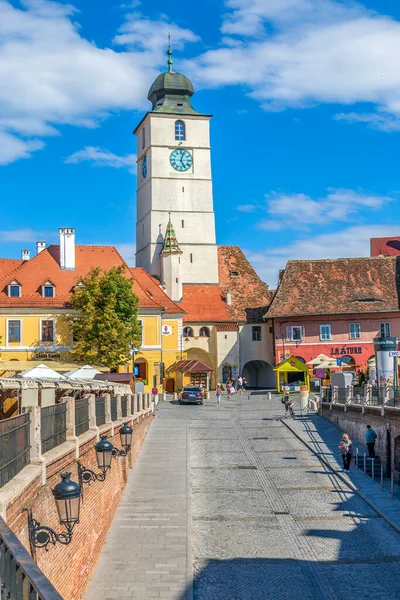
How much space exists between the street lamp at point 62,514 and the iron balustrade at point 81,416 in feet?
11.9

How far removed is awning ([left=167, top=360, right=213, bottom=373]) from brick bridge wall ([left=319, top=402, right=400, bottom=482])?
17.9 m

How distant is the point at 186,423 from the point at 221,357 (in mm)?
25595

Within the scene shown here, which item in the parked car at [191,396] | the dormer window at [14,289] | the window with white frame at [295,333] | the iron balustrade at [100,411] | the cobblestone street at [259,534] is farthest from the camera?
the window with white frame at [295,333]

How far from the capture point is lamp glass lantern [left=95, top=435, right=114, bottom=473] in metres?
15.6

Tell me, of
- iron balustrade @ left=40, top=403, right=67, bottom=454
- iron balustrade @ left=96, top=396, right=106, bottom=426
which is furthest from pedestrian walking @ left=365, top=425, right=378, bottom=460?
iron balustrade @ left=40, top=403, right=67, bottom=454

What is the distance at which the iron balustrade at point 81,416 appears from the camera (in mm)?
14414

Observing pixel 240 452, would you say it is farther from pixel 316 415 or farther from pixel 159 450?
pixel 316 415

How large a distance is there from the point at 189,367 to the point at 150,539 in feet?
118

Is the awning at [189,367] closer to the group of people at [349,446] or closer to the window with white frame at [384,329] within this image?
the window with white frame at [384,329]

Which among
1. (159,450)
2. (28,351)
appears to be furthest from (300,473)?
(28,351)

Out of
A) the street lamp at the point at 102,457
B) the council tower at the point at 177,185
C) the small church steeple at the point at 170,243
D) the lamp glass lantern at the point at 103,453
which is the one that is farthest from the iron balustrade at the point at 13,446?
the council tower at the point at 177,185

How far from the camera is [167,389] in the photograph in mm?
56969

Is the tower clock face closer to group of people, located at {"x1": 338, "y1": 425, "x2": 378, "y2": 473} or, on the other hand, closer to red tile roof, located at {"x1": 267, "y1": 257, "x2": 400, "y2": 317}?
red tile roof, located at {"x1": 267, "y1": 257, "x2": 400, "y2": 317}

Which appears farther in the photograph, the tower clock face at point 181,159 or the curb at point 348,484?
the tower clock face at point 181,159
